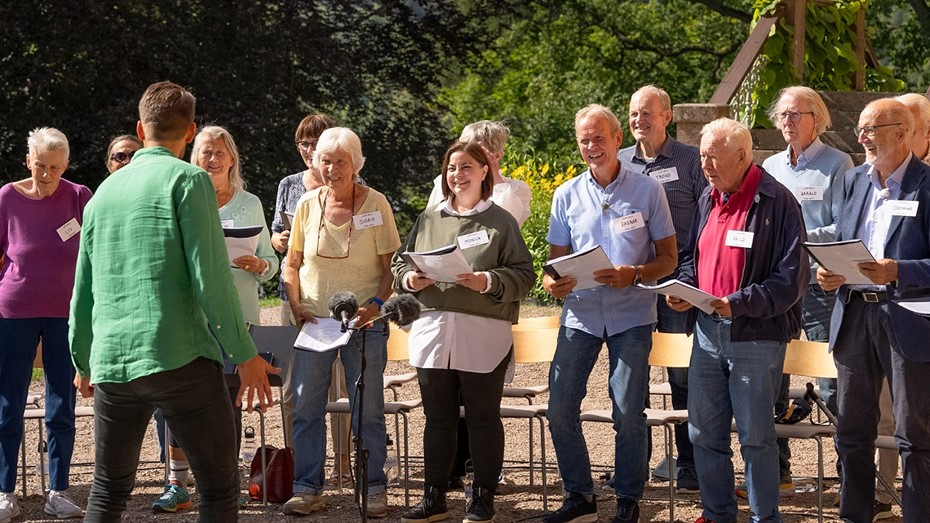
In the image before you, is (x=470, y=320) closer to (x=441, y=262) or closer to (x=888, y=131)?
(x=441, y=262)

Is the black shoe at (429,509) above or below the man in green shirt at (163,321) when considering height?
below

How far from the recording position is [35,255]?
269 inches

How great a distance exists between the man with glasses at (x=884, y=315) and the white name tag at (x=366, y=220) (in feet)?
7.67

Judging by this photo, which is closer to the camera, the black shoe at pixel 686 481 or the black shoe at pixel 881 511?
the black shoe at pixel 881 511

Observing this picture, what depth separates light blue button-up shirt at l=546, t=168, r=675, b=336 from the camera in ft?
20.3

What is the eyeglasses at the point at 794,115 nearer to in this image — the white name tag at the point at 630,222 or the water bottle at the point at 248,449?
the white name tag at the point at 630,222

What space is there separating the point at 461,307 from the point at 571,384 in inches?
26.2

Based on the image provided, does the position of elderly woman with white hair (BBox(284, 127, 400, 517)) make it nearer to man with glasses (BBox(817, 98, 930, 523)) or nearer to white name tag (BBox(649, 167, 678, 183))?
white name tag (BBox(649, 167, 678, 183))

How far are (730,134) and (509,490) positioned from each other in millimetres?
2636

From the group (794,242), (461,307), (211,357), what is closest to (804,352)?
(794,242)

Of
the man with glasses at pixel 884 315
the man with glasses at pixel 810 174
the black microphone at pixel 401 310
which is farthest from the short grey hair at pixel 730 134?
the black microphone at pixel 401 310

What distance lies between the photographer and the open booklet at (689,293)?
215 inches

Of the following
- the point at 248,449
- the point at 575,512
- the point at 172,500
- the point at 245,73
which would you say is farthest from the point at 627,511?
the point at 245,73

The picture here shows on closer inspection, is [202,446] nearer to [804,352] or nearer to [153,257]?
[153,257]
